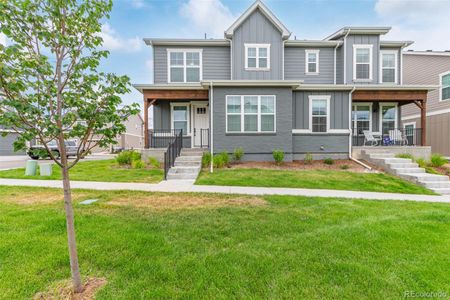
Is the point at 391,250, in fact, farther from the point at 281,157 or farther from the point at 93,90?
the point at 281,157

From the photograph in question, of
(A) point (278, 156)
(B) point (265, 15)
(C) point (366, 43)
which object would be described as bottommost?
(A) point (278, 156)

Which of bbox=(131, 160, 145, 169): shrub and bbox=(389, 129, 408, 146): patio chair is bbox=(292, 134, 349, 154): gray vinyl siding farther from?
bbox=(131, 160, 145, 169): shrub

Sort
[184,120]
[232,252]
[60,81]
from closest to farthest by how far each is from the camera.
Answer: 1. [60,81]
2. [232,252]
3. [184,120]

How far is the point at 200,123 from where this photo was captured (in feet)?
43.2

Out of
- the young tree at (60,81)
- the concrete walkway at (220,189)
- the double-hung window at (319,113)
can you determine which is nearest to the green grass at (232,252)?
the young tree at (60,81)

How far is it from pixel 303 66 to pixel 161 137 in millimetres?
9641

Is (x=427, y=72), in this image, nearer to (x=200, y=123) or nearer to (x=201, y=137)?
(x=200, y=123)

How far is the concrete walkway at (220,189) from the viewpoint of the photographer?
662cm

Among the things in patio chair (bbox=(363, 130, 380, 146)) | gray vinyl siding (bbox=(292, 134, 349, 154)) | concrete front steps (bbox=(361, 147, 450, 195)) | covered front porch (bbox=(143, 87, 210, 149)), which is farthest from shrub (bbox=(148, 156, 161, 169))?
patio chair (bbox=(363, 130, 380, 146))

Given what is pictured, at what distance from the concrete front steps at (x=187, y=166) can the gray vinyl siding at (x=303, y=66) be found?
769 cm

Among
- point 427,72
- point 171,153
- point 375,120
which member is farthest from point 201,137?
point 427,72

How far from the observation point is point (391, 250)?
3.20 m

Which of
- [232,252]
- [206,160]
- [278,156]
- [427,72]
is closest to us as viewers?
[232,252]

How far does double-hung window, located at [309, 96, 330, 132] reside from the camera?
12273 millimetres
